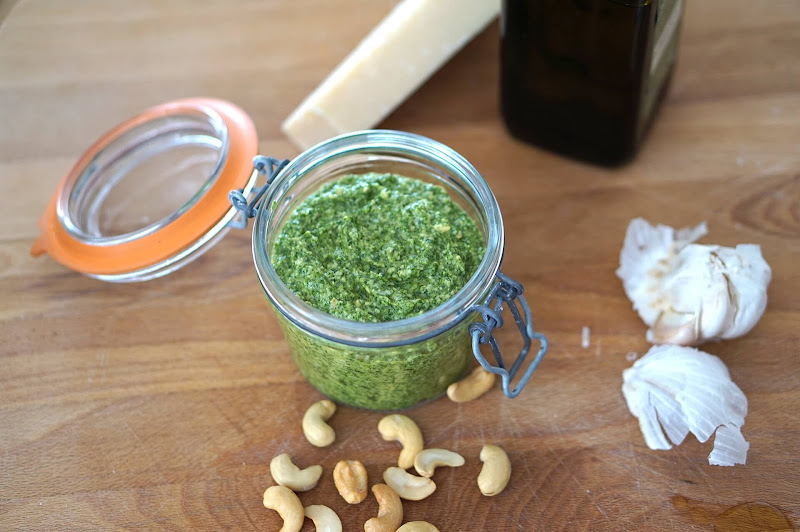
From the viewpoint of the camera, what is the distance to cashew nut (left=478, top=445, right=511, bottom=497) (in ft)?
3.10

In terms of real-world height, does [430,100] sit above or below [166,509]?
above

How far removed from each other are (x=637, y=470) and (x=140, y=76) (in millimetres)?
1052

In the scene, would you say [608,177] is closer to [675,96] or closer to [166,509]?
[675,96]

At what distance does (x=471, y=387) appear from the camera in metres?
1.03

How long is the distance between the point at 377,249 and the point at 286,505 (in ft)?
1.07

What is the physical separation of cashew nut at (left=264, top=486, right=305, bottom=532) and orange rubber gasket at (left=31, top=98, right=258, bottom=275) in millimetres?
340

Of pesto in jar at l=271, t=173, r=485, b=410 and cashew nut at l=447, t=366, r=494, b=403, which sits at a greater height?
pesto in jar at l=271, t=173, r=485, b=410

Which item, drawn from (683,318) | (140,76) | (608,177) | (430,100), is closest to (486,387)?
(683,318)

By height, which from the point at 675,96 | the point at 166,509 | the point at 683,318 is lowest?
the point at 166,509

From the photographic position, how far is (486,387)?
3.38 feet

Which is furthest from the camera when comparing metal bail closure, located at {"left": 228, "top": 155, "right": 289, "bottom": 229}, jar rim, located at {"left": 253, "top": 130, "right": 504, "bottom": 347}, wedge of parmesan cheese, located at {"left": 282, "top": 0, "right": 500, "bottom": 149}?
wedge of parmesan cheese, located at {"left": 282, "top": 0, "right": 500, "bottom": 149}

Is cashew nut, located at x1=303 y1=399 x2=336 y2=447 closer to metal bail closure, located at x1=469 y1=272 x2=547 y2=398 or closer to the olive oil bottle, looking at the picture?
metal bail closure, located at x1=469 y1=272 x2=547 y2=398

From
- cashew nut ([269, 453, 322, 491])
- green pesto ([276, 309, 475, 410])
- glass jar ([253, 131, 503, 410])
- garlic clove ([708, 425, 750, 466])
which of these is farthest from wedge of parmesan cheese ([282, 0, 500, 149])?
garlic clove ([708, 425, 750, 466])

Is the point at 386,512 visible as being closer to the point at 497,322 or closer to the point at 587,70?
the point at 497,322
